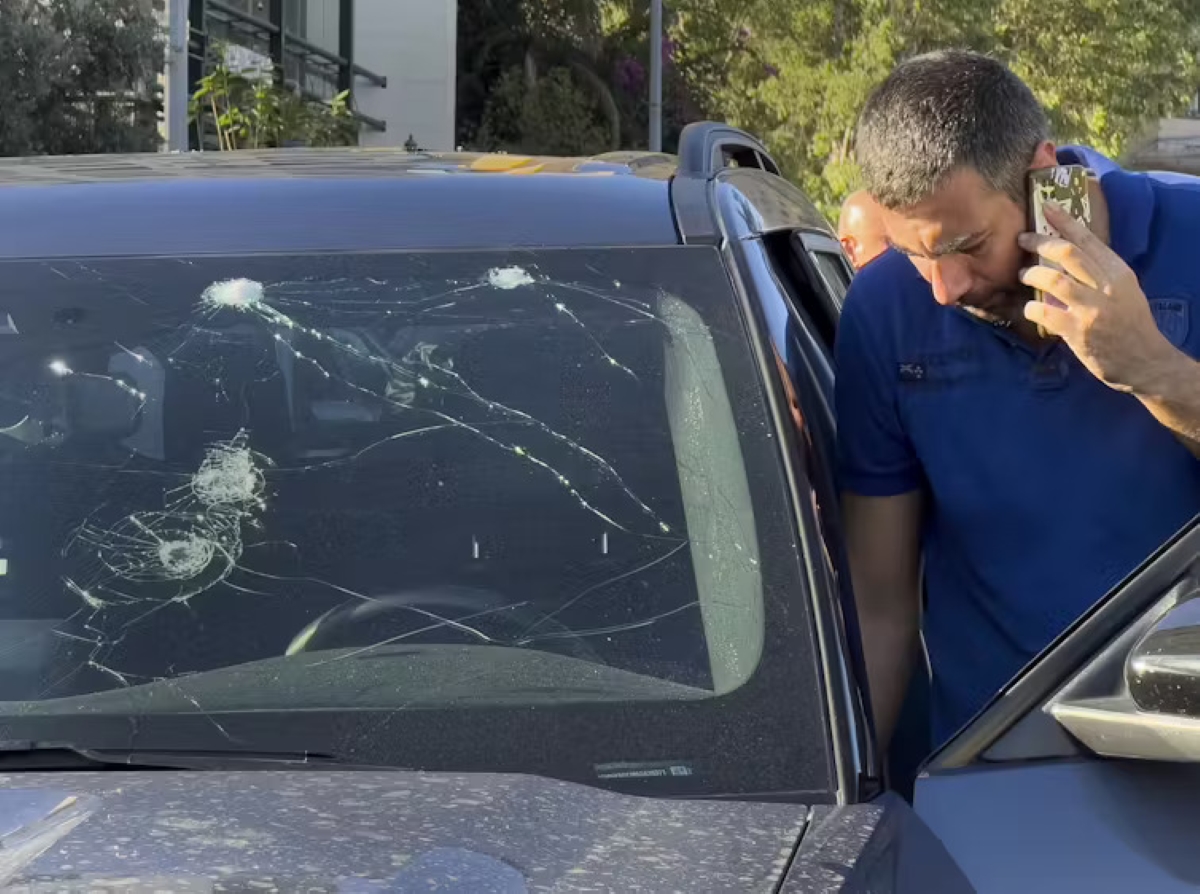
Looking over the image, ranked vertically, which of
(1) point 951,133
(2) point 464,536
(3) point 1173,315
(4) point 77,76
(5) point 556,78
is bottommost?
(2) point 464,536

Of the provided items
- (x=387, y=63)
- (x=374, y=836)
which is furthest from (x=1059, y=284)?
(x=387, y=63)

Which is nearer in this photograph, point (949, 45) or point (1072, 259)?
point (1072, 259)

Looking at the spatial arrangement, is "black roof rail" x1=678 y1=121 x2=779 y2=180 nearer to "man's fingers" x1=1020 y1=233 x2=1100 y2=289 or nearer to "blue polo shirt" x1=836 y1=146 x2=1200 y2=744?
"blue polo shirt" x1=836 y1=146 x2=1200 y2=744

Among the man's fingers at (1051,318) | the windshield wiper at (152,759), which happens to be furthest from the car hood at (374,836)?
the man's fingers at (1051,318)

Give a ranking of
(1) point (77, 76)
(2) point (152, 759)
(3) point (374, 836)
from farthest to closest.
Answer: (1) point (77, 76) < (2) point (152, 759) < (3) point (374, 836)

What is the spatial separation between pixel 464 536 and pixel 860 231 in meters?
2.41

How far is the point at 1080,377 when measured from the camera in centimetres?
220

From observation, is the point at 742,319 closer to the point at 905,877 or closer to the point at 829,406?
the point at 829,406

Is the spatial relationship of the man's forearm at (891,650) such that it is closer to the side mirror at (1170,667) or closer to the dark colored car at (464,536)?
the dark colored car at (464,536)

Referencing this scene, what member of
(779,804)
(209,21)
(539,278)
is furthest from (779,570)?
(209,21)

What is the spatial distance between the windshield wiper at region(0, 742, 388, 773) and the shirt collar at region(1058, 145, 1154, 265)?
1.17m

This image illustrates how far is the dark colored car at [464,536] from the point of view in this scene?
5.42 ft

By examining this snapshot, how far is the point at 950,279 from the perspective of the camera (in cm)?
216

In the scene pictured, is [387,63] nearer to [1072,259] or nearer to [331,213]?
[331,213]
